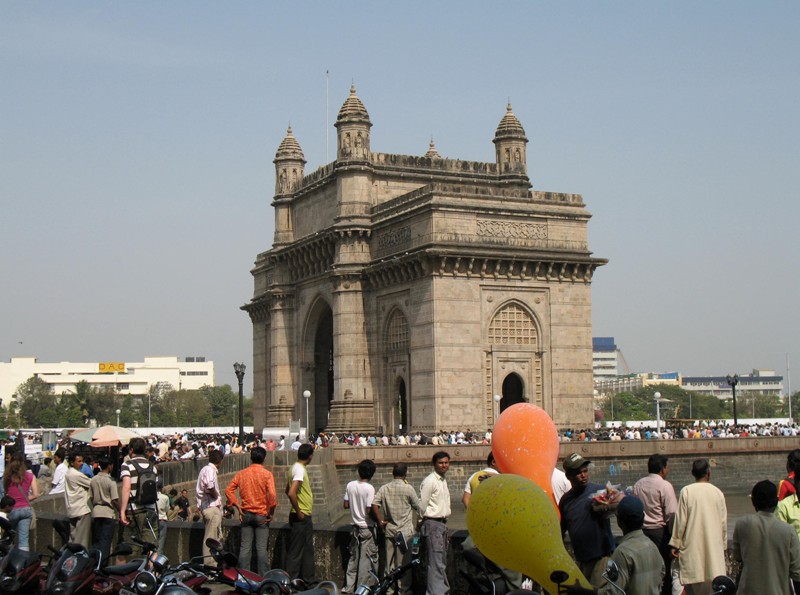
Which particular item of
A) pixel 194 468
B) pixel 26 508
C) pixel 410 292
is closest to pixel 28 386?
pixel 410 292

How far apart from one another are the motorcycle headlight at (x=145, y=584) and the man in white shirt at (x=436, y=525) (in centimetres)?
337

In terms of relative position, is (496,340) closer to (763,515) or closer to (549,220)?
(549,220)

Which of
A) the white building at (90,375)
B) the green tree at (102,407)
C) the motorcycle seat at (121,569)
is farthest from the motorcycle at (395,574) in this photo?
the white building at (90,375)

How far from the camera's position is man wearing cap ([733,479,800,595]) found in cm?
948

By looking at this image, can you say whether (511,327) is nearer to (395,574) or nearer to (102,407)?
(395,574)

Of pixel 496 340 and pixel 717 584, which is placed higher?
pixel 496 340

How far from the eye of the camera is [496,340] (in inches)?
1890

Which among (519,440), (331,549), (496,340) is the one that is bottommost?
(331,549)

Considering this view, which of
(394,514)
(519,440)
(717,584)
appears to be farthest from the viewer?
(394,514)

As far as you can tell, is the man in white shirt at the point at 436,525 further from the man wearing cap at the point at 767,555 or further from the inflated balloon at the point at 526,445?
the man wearing cap at the point at 767,555

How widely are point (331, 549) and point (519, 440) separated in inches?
149

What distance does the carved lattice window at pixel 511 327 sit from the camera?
4801 centimetres

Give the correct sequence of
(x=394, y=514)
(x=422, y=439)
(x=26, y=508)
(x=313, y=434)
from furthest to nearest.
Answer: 1. (x=313, y=434)
2. (x=422, y=439)
3. (x=26, y=508)
4. (x=394, y=514)

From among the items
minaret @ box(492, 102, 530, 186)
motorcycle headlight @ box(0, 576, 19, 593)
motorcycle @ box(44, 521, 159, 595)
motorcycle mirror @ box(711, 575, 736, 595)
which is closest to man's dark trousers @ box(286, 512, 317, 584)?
motorcycle @ box(44, 521, 159, 595)
